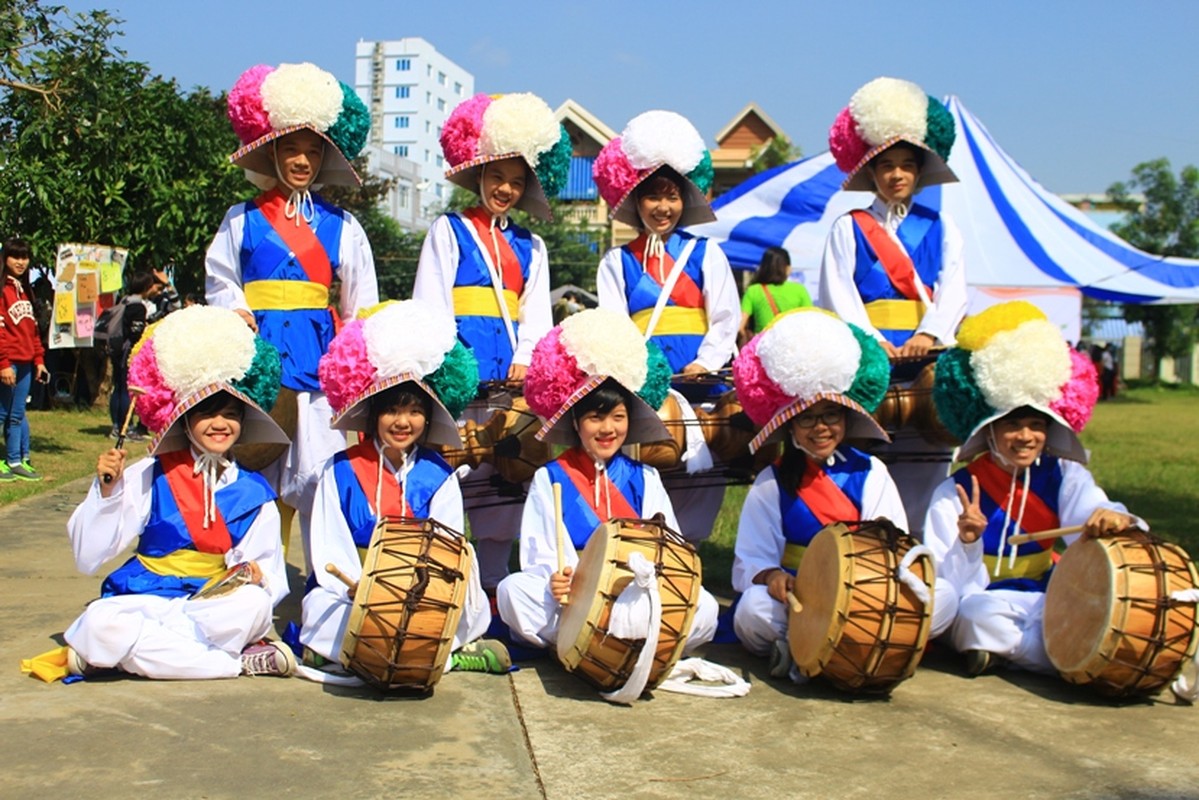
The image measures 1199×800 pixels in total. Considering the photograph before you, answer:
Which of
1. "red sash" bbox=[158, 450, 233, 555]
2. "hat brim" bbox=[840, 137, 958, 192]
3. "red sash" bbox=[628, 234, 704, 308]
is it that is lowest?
"red sash" bbox=[158, 450, 233, 555]

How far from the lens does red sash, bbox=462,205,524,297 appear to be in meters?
5.60

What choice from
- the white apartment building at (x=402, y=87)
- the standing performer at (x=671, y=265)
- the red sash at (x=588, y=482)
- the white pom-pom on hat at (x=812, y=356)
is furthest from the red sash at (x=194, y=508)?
the white apartment building at (x=402, y=87)

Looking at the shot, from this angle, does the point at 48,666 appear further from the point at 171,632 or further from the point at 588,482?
the point at 588,482

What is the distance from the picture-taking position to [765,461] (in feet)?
17.4

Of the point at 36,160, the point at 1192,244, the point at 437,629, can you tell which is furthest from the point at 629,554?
the point at 1192,244

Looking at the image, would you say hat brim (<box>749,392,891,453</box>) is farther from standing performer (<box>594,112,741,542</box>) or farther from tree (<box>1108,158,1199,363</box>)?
tree (<box>1108,158,1199,363</box>)

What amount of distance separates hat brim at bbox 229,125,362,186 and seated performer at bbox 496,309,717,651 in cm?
136

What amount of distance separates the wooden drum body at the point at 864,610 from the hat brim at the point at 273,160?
8.65 ft

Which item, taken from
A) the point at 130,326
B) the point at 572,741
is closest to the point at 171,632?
the point at 572,741

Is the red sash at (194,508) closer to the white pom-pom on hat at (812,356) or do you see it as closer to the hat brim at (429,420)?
the hat brim at (429,420)

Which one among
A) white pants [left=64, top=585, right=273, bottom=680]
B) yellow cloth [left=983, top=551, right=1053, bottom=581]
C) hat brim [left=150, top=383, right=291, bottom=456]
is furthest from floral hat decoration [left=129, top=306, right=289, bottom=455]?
yellow cloth [left=983, top=551, right=1053, bottom=581]

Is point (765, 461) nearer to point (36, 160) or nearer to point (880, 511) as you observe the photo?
point (880, 511)

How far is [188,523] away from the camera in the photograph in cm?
441

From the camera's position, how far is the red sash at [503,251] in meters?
5.60
